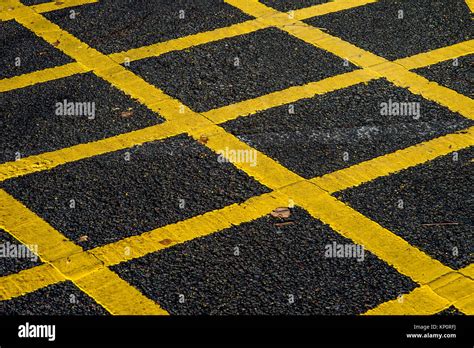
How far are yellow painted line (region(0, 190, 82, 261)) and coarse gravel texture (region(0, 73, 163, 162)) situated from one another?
53cm

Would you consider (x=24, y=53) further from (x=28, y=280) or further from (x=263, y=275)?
(x=263, y=275)

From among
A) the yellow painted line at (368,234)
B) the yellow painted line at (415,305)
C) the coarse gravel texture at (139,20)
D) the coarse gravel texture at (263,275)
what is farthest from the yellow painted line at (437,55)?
the yellow painted line at (415,305)

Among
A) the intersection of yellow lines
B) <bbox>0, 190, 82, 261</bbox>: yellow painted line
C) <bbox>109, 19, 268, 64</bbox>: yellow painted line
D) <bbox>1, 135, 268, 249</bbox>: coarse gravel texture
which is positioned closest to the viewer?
the intersection of yellow lines

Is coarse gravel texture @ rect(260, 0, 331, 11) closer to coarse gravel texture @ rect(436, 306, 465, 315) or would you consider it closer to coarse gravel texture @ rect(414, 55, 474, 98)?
coarse gravel texture @ rect(414, 55, 474, 98)

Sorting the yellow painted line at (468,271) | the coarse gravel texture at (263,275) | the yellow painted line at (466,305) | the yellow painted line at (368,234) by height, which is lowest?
the coarse gravel texture at (263,275)

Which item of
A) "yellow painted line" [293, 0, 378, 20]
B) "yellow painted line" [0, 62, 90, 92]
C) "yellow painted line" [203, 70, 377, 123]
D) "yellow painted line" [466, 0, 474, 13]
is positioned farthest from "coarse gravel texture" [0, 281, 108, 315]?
"yellow painted line" [466, 0, 474, 13]

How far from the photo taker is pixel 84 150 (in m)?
5.86

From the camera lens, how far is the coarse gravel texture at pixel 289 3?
7.72 meters

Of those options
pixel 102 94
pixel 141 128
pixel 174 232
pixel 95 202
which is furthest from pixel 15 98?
pixel 174 232

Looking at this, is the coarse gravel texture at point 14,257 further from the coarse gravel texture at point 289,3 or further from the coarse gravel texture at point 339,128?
the coarse gravel texture at point 289,3

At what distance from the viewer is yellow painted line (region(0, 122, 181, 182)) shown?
5676 mm

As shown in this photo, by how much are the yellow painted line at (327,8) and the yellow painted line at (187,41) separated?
0.37 m

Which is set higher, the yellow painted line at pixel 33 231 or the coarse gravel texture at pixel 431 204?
the coarse gravel texture at pixel 431 204

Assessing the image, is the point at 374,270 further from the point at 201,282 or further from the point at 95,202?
the point at 95,202
